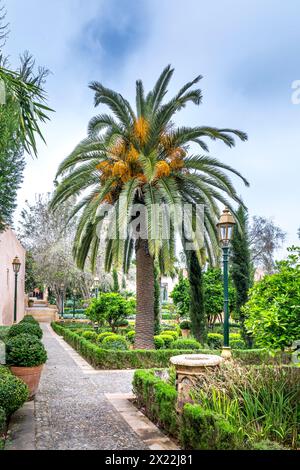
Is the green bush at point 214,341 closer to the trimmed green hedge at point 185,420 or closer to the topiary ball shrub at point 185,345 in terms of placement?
the topiary ball shrub at point 185,345

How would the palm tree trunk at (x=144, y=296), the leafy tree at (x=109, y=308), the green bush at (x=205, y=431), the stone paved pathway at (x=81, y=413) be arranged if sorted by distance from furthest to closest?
the leafy tree at (x=109, y=308)
the palm tree trunk at (x=144, y=296)
the stone paved pathway at (x=81, y=413)
the green bush at (x=205, y=431)

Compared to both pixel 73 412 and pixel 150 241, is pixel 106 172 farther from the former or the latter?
pixel 73 412

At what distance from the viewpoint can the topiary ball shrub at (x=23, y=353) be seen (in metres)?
6.73

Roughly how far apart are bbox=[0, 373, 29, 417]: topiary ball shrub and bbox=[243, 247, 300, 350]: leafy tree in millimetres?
2925

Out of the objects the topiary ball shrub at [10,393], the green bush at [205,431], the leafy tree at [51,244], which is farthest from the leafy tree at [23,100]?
the leafy tree at [51,244]

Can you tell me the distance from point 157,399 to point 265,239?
105 feet

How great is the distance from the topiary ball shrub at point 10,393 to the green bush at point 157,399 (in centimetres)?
169

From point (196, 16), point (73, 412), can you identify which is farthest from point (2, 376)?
point (196, 16)

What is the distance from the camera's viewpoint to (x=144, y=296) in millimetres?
11625

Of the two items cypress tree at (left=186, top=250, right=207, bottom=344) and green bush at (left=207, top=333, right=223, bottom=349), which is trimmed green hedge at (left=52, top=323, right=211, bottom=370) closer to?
cypress tree at (left=186, top=250, right=207, bottom=344)

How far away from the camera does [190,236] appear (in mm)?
10844

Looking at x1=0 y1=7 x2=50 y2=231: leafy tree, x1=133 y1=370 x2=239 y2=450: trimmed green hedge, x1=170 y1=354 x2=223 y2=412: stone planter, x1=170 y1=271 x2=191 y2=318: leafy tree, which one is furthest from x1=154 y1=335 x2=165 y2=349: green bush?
x1=0 y1=7 x2=50 y2=231: leafy tree

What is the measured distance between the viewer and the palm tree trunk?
11594 mm

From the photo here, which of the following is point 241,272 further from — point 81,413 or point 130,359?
point 81,413
